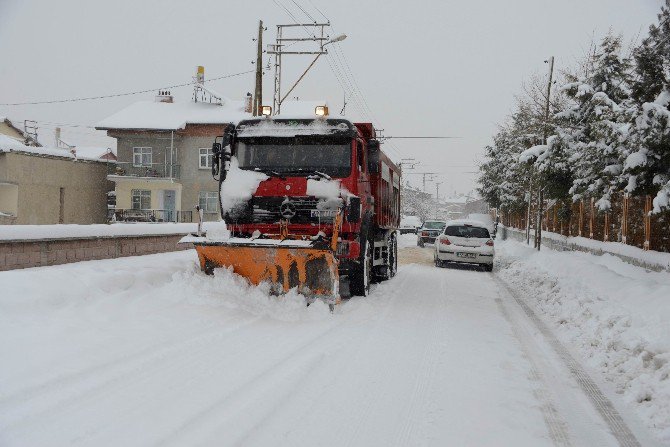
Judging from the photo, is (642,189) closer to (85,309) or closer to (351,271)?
(351,271)

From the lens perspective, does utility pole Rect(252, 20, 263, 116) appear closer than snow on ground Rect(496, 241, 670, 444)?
No

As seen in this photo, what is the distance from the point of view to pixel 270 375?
4754mm

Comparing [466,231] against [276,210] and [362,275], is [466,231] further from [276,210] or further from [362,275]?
[276,210]

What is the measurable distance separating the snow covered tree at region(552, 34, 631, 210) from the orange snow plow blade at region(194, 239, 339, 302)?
577 cm

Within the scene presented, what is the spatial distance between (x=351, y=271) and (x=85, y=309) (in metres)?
4.44

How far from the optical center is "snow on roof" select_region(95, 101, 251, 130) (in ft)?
125

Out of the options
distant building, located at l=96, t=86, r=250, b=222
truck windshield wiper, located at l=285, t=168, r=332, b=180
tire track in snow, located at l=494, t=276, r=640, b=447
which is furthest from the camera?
distant building, located at l=96, t=86, r=250, b=222

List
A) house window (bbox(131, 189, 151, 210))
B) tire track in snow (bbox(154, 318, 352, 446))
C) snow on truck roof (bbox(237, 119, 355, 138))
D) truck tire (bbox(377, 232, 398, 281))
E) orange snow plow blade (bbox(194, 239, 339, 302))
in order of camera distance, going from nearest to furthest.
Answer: tire track in snow (bbox(154, 318, 352, 446)), orange snow plow blade (bbox(194, 239, 339, 302)), snow on truck roof (bbox(237, 119, 355, 138)), truck tire (bbox(377, 232, 398, 281)), house window (bbox(131, 189, 151, 210))

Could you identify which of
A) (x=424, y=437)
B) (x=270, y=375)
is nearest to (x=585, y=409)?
(x=424, y=437)

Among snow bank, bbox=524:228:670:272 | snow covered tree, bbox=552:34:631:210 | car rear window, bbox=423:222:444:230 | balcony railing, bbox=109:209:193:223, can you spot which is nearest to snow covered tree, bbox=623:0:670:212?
snow covered tree, bbox=552:34:631:210

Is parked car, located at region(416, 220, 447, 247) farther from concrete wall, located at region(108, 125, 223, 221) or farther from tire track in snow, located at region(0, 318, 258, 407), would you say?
tire track in snow, located at region(0, 318, 258, 407)

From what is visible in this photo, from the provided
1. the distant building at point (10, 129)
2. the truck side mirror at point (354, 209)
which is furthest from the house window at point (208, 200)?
the truck side mirror at point (354, 209)

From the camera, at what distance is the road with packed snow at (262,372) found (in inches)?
142

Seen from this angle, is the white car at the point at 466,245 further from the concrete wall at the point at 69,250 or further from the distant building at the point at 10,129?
the distant building at the point at 10,129
